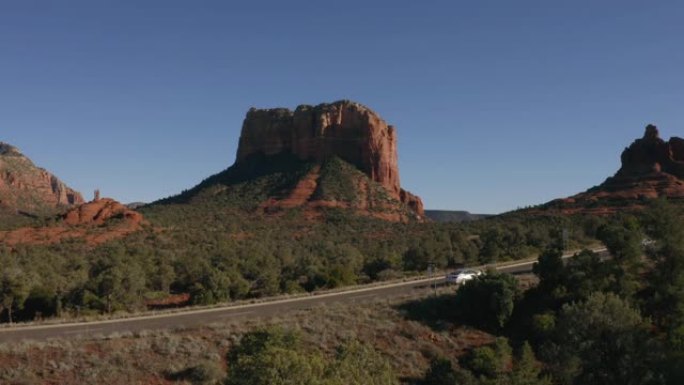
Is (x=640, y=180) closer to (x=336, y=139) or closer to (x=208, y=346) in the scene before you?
(x=336, y=139)

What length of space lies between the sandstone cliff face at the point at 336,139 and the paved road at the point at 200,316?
83.6m

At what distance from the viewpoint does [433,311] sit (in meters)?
29.4

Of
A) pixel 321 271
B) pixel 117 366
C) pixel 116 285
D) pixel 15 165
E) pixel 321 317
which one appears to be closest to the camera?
pixel 117 366

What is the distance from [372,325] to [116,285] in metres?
15.8

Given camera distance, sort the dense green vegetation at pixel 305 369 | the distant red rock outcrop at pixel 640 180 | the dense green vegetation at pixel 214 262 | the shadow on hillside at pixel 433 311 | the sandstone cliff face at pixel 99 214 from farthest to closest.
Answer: the distant red rock outcrop at pixel 640 180, the sandstone cliff face at pixel 99 214, the dense green vegetation at pixel 214 262, the shadow on hillside at pixel 433 311, the dense green vegetation at pixel 305 369

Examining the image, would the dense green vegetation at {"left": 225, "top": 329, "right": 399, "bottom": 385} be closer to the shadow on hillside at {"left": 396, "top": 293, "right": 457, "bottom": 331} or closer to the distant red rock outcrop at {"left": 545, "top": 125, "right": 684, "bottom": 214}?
the shadow on hillside at {"left": 396, "top": 293, "right": 457, "bottom": 331}

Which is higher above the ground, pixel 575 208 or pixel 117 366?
pixel 575 208

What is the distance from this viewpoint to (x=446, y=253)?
51000 mm

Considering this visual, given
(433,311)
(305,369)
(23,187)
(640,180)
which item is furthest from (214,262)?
(23,187)

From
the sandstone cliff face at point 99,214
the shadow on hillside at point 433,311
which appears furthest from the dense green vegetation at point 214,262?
the shadow on hillside at point 433,311

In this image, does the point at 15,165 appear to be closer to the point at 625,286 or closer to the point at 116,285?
the point at 116,285

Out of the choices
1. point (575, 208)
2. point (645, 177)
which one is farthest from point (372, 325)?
point (645, 177)

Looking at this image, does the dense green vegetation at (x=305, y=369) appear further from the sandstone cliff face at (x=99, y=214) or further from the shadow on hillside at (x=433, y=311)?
the sandstone cliff face at (x=99, y=214)

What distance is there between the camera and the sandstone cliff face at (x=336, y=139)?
121 m
